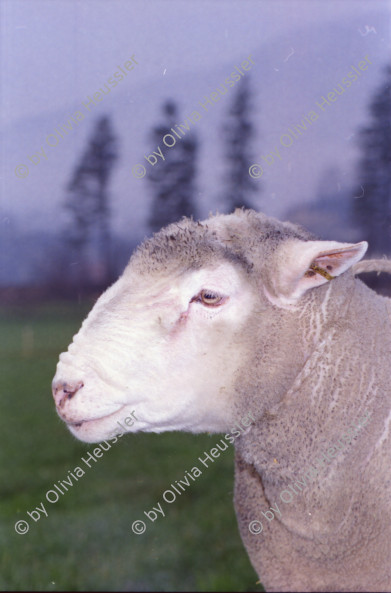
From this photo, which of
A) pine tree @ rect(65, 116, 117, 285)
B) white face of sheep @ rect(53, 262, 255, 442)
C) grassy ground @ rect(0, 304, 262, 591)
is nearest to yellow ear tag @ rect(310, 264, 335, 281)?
white face of sheep @ rect(53, 262, 255, 442)

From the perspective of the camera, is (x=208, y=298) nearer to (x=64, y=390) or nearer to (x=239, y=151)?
(x=64, y=390)

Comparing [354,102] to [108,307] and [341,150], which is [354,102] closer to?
[341,150]

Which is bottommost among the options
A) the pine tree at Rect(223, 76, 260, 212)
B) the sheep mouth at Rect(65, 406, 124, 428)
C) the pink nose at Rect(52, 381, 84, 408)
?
the sheep mouth at Rect(65, 406, 124, 428)

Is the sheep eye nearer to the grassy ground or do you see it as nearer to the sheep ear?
the sheep ear

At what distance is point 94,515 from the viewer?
13.5 ft

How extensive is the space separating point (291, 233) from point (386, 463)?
30.8 inches

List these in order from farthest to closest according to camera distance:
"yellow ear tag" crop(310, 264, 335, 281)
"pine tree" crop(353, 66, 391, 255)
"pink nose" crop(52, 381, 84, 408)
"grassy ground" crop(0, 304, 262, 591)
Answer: "grassy ground" crop(0, 304, 262, 591)
"pine tree" crop(353, 66, 391, 255)
"yellow ear tag" crop(310, 264, 335, 281)
"pink nose" crop(52, 381, 84, 408)

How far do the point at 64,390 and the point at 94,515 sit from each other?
293 cm

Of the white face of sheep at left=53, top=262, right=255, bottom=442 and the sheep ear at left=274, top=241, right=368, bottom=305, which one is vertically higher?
the sheep ear at left=274, top=241, right=368, bottom=305

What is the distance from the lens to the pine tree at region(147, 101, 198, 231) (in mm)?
3191

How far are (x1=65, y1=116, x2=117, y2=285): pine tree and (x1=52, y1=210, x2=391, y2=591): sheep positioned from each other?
172cm

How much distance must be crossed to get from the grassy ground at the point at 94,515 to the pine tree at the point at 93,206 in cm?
27

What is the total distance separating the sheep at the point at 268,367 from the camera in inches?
62.7

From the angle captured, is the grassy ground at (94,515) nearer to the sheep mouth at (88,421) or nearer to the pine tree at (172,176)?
the pine tree at (172,176)
